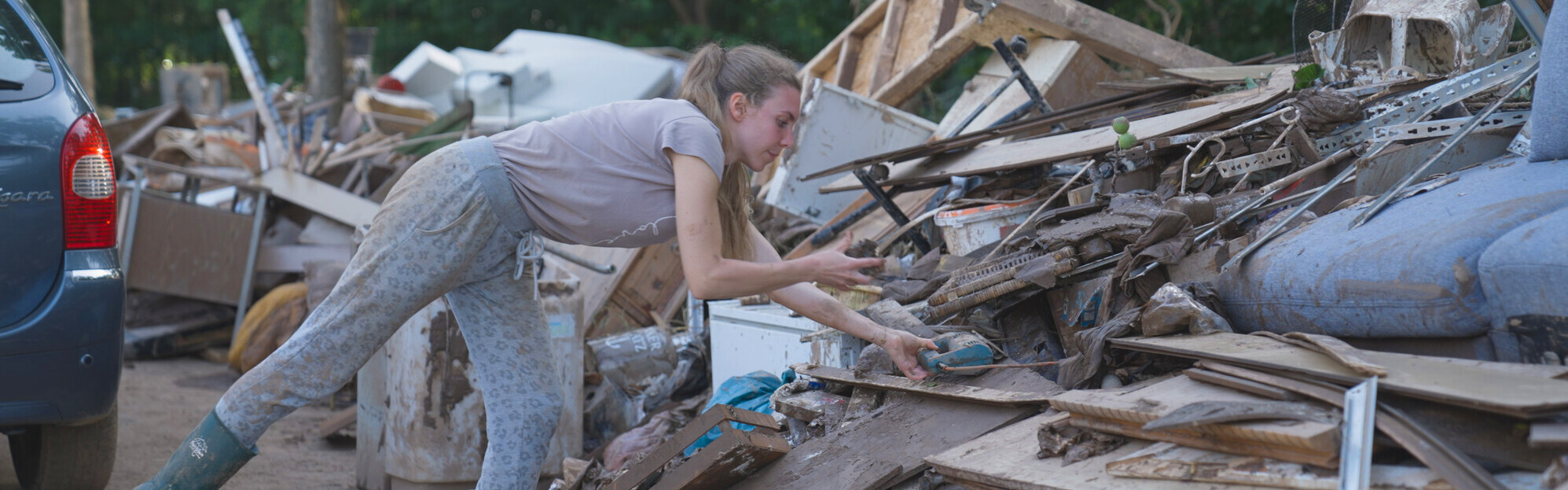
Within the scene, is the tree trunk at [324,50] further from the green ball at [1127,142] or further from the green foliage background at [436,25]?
the green ball at [1127,142]

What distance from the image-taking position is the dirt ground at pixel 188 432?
3.98 m

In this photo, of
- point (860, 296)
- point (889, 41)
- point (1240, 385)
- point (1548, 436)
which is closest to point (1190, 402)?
point (1240, 385)

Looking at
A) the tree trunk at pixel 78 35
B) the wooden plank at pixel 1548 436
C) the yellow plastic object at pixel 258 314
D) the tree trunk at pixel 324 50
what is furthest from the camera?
the tree trunk at pixel 78 35

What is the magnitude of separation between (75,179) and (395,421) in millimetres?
1219

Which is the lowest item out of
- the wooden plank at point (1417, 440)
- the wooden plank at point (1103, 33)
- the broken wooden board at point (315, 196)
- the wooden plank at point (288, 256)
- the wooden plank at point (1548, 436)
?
the wooden plank at point (288, 256)

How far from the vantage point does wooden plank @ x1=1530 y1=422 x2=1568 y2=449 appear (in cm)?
169

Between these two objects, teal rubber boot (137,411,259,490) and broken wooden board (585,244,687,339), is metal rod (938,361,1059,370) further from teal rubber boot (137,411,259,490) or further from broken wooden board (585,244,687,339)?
broken wooden board (585,244,687,339)

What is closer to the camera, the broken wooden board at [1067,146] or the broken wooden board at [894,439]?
the broken wooden board at [894,439]

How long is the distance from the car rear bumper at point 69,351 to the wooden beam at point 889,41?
175 inches

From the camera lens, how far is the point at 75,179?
3.01 m

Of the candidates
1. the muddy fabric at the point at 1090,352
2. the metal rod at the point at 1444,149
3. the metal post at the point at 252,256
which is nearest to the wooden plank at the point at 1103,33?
the metal rod at the point at 1444,149

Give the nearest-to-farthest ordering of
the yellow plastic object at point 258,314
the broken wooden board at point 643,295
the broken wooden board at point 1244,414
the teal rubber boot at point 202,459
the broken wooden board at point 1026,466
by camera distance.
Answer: the broken wooden board at point 1244,414, the broken wooden board at point 1026,466, the teal rubber boot at point 202,459, the broken wooden board at point 643,295, the yellow plastic object at point 258,314

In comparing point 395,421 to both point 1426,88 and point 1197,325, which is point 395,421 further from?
point 1426,88

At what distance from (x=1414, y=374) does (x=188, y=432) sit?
15.1ft
